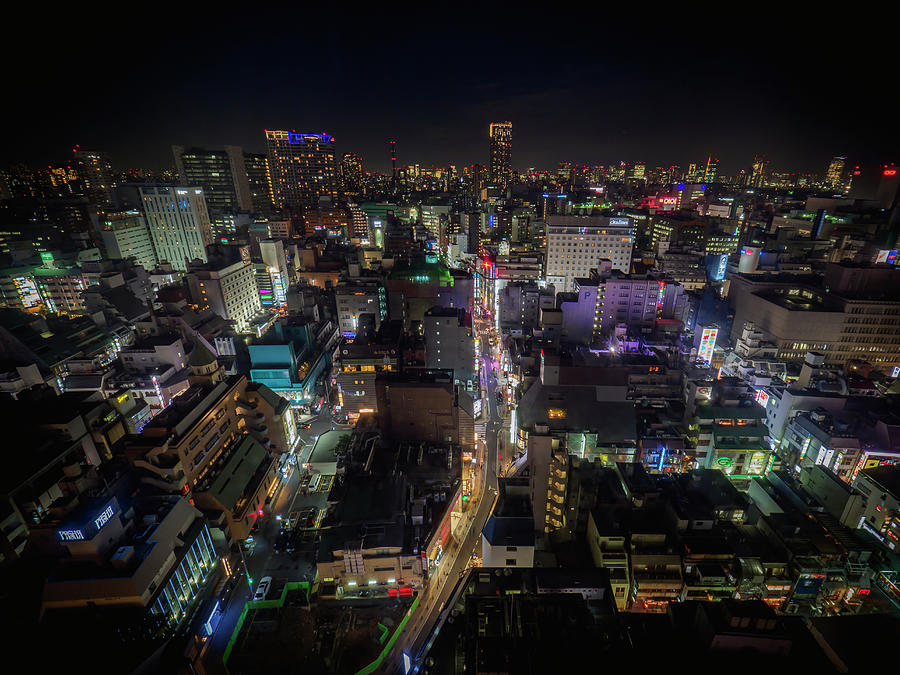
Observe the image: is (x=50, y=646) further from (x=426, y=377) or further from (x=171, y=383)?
(x=426, y=377)

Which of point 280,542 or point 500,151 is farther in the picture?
point 500,151

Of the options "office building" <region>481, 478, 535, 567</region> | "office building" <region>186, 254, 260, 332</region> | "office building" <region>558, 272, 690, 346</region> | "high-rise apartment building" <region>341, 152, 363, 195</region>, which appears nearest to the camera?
"office building" <region>481, 478, 535, 567</region>

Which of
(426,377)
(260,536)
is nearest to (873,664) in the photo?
(426,377)

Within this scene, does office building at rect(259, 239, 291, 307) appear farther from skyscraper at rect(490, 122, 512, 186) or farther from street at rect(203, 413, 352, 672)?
skyscraper at rect(490, 122, 512, 186)

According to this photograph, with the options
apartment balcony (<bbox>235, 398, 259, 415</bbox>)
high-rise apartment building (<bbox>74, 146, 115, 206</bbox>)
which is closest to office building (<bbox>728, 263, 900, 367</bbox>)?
apartment balcony (<bbox>235, 398, 259, 415</bbox>)

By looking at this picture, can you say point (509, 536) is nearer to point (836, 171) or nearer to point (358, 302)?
point (358, 302)

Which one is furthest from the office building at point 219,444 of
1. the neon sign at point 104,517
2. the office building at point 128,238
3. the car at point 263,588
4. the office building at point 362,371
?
the office building at point 128,238

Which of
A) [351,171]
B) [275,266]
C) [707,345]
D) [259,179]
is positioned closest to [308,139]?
[259,179]
